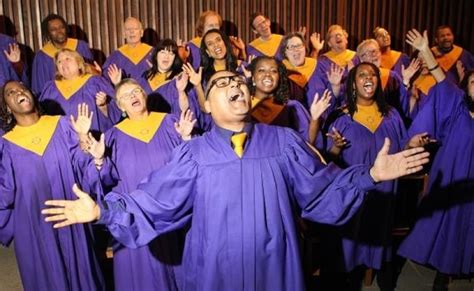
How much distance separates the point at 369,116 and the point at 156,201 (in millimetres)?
1975

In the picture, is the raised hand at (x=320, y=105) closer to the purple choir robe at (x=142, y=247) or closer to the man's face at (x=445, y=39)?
the purple choir robe at (x=142, y=247)

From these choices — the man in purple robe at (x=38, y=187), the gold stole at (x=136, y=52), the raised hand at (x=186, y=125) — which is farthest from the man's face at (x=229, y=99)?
the gold stole at (x=136, y=52)

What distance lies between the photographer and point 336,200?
211 cm

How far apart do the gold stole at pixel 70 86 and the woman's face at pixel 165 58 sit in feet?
2.24

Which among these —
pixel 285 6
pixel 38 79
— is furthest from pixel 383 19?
pixel 38 79

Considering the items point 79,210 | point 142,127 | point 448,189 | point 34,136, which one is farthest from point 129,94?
point 448,189

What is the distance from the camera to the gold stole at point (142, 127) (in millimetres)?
3188

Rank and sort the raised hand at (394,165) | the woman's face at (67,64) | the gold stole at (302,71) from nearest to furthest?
1. the raised hand at (394,165)
2. the woman's face at (67,64)
3. the gold stole at (302,71)

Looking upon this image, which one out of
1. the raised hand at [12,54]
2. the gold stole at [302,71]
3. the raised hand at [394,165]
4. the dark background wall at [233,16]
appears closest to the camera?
the raised hand at [394,165]

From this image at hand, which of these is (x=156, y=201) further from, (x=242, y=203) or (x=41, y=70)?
(x=41, y=70)

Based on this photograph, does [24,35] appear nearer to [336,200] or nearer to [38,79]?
[38,79]

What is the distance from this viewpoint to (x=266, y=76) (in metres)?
3.39

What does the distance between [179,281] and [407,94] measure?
2.81 metres

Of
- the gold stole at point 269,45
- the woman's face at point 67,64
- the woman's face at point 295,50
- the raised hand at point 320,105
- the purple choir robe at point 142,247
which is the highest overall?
the gold stole at point 269,45
